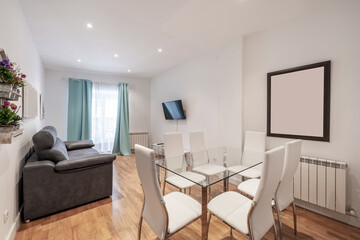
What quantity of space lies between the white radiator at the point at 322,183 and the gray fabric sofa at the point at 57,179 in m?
2.85

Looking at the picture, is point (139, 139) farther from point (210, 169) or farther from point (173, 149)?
point (210, 169)

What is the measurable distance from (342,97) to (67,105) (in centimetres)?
627

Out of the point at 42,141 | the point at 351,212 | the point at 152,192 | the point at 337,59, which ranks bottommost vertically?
the point at 351,212

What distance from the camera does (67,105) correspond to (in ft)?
16.5

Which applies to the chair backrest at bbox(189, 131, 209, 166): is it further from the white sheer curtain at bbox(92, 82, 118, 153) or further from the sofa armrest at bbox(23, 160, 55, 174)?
the white sheer curtain at bbox(92, 82, 118, 153)

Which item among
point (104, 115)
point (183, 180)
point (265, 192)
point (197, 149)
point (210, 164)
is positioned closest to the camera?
point (265, 192)

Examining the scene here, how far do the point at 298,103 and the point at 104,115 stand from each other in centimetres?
533

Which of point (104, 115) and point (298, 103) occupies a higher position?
point (298, 103)

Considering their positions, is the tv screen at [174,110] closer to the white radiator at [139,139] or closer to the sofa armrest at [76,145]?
the white radiator at [139,139]

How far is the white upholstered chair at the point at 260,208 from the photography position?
1.18 metres

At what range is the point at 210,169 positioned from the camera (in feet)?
7.42

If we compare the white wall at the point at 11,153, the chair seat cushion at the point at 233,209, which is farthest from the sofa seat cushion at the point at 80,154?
the chair seat cushion at the point at 233,209

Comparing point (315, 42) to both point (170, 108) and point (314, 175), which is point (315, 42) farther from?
point (170, 108)

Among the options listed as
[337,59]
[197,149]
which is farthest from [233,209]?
[337,59]
